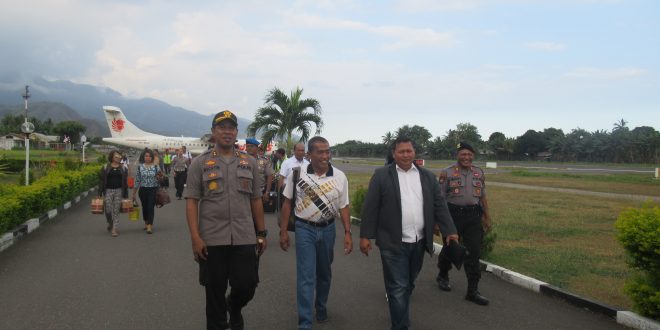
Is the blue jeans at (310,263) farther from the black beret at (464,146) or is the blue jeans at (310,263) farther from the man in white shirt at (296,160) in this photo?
the man in white shirt at (296,160)

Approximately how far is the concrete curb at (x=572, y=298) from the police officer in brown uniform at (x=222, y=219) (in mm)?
3505

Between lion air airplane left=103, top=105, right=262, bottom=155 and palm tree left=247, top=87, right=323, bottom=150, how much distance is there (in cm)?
2678

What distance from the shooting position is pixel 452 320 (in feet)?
15.2

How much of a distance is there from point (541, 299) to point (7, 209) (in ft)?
25.5

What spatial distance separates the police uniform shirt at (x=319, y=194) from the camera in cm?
425

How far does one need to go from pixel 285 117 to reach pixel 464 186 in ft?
49.1

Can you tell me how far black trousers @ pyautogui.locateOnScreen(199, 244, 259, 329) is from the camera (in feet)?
11.6

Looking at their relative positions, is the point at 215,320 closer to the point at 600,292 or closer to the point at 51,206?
the point at 600,292

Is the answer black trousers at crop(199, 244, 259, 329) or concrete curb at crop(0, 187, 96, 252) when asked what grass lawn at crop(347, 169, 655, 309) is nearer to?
black trousers at crop(199, 244, 259, 329)

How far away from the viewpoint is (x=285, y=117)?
65.5ft

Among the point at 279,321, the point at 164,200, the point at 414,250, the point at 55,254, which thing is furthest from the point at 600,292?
the point at 55,254

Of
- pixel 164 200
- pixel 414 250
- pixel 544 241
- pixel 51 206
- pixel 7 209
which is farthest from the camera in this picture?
pixel 51 206

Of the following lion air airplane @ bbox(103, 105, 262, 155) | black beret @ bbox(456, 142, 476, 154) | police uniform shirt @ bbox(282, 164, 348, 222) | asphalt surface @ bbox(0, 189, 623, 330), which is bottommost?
asphalt surface @ bbox(0, 189, 623, 330)

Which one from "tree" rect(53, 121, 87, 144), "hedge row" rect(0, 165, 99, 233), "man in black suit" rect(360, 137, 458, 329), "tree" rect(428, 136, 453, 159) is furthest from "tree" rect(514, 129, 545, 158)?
"man in black suit" rect(360, 137, 458, 329)
